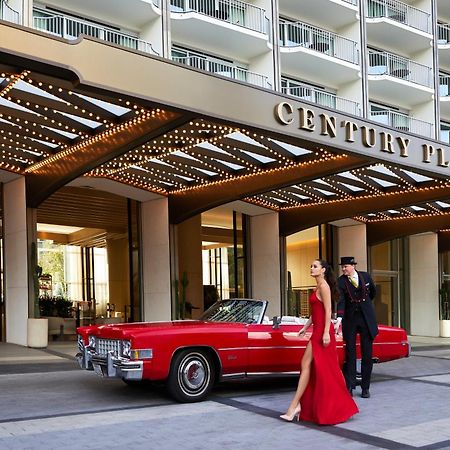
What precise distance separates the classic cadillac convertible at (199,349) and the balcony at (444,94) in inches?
1057

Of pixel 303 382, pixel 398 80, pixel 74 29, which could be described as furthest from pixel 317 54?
pixel 303 382

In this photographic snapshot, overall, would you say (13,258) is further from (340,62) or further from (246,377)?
(340,62)

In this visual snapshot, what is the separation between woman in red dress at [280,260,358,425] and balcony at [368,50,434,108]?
2475 centimetres

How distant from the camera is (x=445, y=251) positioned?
27750 mm

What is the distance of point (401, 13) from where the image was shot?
3256cm

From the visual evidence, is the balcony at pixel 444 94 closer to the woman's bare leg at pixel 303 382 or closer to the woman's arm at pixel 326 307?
the woman's arm at pixel 326 307

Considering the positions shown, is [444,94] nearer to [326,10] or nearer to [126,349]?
[326,10]

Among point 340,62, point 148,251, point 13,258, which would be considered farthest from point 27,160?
point 340,62

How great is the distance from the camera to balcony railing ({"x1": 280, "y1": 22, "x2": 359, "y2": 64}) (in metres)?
28.6

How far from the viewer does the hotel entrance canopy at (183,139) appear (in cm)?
998

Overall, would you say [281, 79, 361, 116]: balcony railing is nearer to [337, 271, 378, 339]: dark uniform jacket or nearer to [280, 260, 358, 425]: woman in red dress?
[337, 271, 378, 339]: dark uniform jacket

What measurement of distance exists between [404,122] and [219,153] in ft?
66.2

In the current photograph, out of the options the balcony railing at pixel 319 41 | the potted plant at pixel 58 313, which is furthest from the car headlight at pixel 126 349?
the balcony railing at pixel 319 41

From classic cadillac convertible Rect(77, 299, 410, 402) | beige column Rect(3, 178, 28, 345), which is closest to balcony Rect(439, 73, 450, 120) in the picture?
beige column Rect(3, 178, 28, 345)
